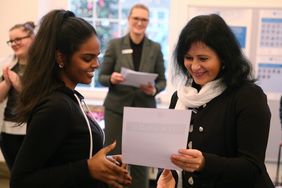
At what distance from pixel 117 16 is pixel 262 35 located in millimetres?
1606

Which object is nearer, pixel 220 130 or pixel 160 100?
pixel 220 130

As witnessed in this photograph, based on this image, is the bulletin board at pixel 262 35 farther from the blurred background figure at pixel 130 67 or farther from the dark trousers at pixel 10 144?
the dark trousers at pixel 10 144

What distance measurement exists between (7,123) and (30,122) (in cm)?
157

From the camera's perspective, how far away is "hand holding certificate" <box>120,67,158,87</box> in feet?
9.12

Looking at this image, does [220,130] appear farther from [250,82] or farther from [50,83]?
[50,83]

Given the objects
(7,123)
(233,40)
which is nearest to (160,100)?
(7,123)

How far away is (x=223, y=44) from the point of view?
1.30m

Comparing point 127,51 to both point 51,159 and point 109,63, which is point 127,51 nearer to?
point 109,63

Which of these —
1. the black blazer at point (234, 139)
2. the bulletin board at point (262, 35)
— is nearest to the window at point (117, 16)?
the bulletin board at point (262, 35)

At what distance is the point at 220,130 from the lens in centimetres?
125

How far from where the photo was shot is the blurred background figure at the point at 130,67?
3.08m

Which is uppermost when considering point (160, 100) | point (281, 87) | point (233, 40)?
point (233, 40)

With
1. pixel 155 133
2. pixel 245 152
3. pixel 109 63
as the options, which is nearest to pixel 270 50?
pixel 109 63

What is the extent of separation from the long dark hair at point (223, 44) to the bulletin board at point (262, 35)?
231cm
